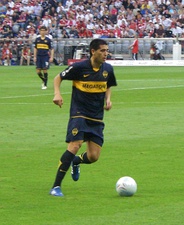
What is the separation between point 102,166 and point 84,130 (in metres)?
2.51

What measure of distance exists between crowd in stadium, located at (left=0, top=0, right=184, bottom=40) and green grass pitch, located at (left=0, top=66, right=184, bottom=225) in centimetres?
2781

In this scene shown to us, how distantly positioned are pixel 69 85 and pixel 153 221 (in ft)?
81.2

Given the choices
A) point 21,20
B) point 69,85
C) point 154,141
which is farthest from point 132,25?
point 154,141

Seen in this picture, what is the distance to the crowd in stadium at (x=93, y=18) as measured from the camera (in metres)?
52.3

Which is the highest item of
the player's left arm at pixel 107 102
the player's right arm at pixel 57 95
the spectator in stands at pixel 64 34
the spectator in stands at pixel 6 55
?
the player's right arm at pixel 57 95

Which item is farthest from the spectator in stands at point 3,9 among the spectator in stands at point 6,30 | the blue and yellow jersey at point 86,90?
the blue and yellow jersey at point 86,90

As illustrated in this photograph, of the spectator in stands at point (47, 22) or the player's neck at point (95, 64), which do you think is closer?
the player's neck at point (95, 64)

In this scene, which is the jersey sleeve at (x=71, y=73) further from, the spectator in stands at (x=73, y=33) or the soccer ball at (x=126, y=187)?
the spectator in stands at (x=73, y=33)

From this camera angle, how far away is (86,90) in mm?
10039

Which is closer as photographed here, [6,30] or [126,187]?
[126,187]

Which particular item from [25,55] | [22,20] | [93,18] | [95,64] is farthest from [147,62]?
[95,64]

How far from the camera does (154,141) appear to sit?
49.6ft

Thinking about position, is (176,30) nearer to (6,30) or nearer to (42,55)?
(6,30)

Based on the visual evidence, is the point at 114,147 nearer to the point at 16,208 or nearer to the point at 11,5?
the point at 16,208
